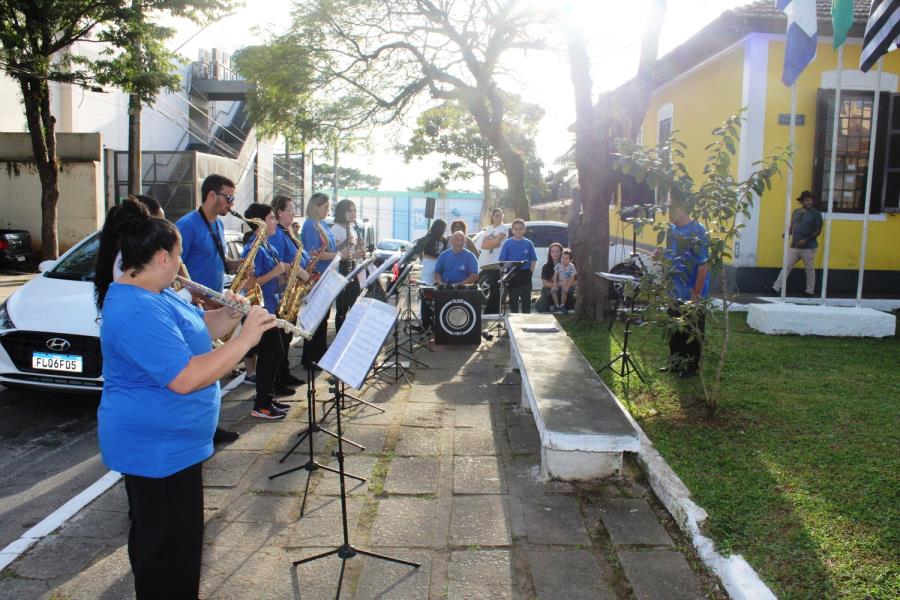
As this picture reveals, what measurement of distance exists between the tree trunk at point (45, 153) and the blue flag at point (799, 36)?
634 inches

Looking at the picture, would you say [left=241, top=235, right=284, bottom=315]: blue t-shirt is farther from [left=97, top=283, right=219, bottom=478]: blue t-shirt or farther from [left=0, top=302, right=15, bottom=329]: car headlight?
[left=97, top=283, right=219, bottom=478]: blue t-shirt

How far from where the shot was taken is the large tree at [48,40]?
584 inches

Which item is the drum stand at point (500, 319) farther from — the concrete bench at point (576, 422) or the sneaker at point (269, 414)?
the sneaker at point (269, 414)

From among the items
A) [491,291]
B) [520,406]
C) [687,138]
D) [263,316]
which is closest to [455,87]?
[687,138]

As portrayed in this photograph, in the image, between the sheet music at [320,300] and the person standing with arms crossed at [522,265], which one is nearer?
the sheet music at [320,300]

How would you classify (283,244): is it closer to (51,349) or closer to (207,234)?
(207,234)

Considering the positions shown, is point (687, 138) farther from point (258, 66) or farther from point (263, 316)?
point (263, 316)

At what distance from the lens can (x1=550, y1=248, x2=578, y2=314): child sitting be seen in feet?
39.7

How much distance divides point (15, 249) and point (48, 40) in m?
5.51

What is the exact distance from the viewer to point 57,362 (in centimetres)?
586

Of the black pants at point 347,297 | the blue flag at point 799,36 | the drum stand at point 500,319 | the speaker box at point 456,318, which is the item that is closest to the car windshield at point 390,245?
the drum stand at point 500,319

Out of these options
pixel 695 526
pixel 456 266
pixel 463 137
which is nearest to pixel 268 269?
pixel 456 266

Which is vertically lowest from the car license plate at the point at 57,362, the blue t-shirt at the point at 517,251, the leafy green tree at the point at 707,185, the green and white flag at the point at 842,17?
the car license plate at the point at 57,362

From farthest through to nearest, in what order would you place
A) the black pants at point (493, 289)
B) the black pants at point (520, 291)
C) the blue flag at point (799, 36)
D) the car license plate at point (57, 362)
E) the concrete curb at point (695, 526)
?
1. the black pants at point (493, 289)
2. the black pants at point (520, 291)
3. the blue flag at point (799, 36)
4. the car license plate at point (57, 362)
5. the concrete curb at point (695, 526)
